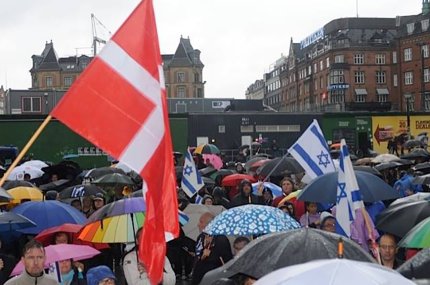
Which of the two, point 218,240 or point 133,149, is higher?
point 133,149

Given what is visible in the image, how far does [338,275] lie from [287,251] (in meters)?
1.83

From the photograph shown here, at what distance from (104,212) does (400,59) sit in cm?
7599

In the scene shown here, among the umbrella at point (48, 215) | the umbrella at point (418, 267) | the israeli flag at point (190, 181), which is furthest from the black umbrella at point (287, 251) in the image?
the israeli flag at point (190, 181)

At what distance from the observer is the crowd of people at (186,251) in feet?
19.2

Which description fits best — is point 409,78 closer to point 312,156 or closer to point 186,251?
point 312,156

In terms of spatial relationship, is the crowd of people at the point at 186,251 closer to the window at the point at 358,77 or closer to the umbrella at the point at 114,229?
the umbrella at the point at 114,229

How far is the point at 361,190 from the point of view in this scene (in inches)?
346

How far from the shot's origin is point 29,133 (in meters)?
39.2

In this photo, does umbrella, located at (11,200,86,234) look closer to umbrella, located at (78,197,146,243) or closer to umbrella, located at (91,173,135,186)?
umbrella, located at (78,197,146,243)

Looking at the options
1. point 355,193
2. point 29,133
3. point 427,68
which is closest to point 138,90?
point 355,193

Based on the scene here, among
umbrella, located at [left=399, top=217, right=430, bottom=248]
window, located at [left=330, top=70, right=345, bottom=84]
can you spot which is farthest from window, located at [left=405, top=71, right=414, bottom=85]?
umbrella, located at [left=399, top=217, right=430, bottom=248]

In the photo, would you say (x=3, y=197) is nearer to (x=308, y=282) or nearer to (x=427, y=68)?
(x=308, y=282)

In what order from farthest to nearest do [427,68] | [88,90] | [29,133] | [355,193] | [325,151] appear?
[427,68] → [29,133] → [325,151] → [355,193] → [88,90]

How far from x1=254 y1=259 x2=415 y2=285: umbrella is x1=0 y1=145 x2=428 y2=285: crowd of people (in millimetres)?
1917
